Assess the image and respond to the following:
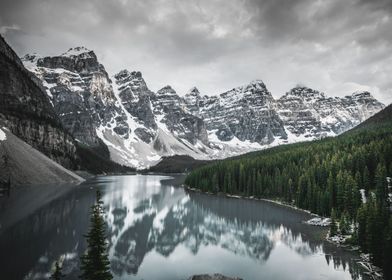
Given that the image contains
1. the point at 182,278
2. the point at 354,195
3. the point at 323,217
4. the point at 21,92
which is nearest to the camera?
the point at 182,278

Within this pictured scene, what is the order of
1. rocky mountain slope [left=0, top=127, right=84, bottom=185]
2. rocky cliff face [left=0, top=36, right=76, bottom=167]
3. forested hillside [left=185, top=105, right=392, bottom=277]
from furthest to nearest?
rocky cliff face [left=0, top=36, right=76, bottom=167] → rocky mountain slope [left=0, top=127, right=84, bottom=185] → forested hillside [left=185, top=105, right=392, bottom=277]

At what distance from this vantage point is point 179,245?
52.7 metres

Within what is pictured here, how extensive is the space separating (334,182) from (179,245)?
151 ft

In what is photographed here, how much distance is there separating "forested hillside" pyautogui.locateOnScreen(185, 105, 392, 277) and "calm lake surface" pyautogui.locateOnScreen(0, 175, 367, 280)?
15.7 feet

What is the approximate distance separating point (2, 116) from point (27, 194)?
8187 centimetres

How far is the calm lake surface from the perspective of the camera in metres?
39.0

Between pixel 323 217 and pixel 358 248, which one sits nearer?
pixel 358 248

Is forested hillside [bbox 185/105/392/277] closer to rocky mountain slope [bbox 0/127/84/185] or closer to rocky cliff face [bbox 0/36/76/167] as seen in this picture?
rocky mountain slope [bbox 0/127/84/185]

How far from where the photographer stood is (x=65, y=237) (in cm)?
5066

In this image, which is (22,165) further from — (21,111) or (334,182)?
(334,182)

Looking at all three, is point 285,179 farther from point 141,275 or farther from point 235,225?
point 141,275

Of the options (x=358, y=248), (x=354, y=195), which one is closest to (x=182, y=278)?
(x=358, y=248)

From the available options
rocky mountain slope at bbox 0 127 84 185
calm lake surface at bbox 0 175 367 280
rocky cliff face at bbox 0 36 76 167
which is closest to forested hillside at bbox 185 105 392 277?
calm lake surface at bbox 0 175 367 280

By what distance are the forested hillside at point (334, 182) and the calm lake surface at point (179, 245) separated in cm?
478
